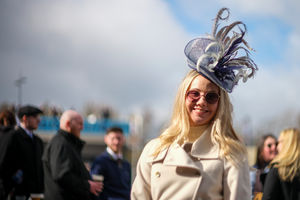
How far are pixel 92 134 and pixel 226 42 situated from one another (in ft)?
163

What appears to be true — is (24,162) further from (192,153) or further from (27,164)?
(192,153)

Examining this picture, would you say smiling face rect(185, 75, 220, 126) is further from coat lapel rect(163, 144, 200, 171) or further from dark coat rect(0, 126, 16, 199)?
dark coat rect(0, 126, 16, 199)

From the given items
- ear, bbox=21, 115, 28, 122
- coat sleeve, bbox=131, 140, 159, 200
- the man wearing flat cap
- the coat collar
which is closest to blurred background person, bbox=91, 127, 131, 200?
the man wearing flat cap

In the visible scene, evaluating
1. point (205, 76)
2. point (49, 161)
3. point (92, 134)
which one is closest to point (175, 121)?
point (205, 76)

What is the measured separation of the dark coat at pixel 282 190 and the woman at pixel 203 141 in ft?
8.09

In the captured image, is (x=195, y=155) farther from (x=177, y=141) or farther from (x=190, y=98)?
(x=190, y=98)

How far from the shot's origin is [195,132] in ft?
10.6

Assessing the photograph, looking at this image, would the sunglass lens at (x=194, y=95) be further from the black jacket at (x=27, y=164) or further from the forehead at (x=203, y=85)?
the black jacket at (x=27, y=164)

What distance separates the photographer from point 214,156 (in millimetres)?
3035

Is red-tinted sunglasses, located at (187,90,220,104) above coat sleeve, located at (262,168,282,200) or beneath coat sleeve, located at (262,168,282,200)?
above

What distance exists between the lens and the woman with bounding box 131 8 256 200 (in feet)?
9.76

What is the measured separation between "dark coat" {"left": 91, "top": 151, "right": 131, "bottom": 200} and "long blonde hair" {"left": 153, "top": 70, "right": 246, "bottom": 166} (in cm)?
482

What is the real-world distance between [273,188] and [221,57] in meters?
2.71

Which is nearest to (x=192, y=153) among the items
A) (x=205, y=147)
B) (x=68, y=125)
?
(x=205, y=147)
